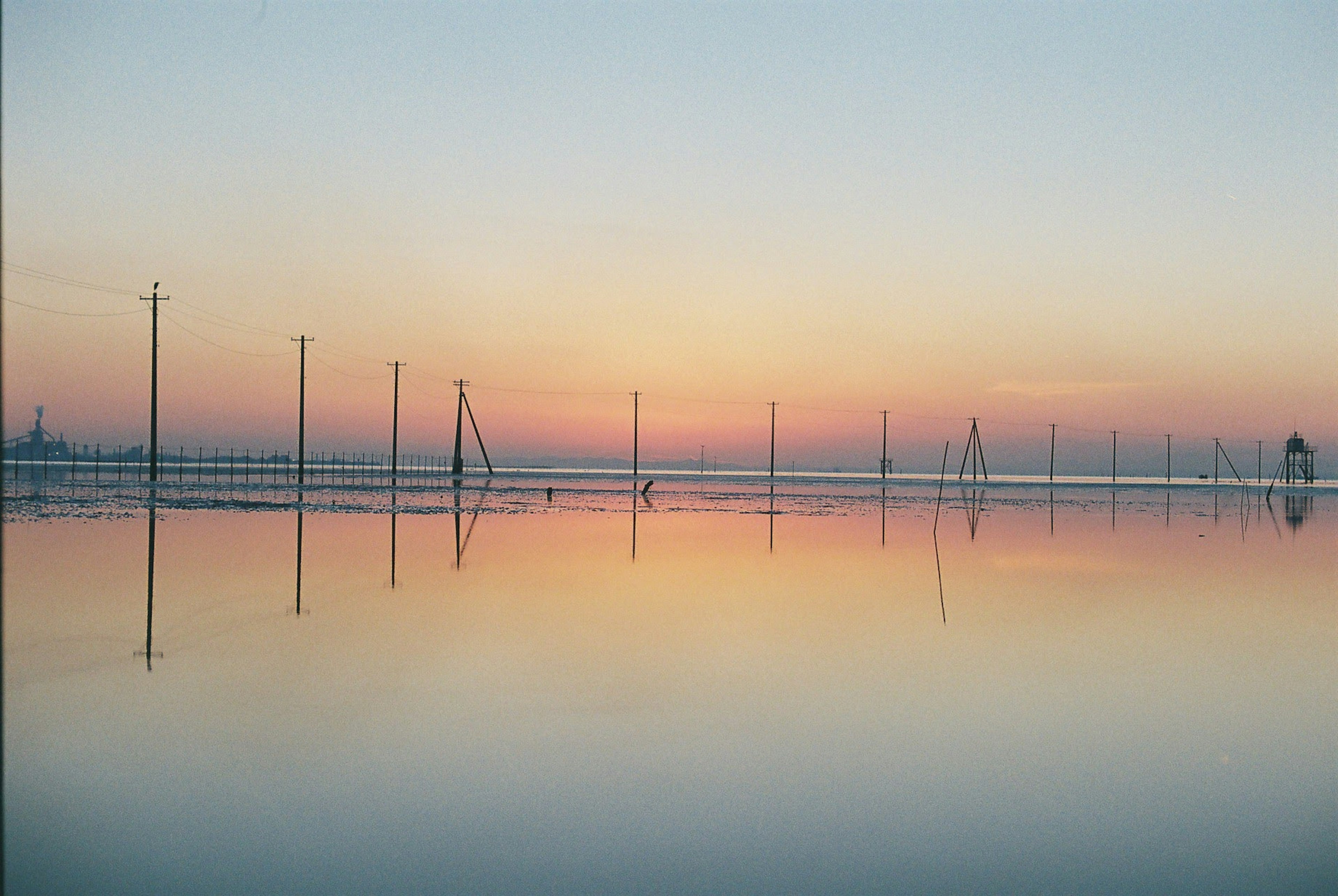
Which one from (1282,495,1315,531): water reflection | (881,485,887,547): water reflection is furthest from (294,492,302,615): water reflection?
(1282,495,1315,531): water reflection

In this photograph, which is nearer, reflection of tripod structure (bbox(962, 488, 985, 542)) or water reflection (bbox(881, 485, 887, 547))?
water reflection (bbox(881, 485, 887, 547))

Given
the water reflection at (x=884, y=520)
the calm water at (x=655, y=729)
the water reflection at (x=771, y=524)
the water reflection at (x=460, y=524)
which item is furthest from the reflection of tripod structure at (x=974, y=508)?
the calm water at (x=655, y=729)

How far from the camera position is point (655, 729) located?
786 cm

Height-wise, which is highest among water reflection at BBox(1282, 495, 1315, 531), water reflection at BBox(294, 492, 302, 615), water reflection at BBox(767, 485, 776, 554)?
water reflection at BBox(294, 492, 302, 615)

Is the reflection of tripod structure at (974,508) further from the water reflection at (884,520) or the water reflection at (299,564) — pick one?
the water reflection at (299,564)

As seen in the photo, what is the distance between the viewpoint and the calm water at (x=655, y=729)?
17.9 feet

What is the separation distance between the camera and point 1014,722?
8.32 m

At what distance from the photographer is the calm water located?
5.45m

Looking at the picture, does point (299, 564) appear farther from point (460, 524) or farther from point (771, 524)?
point (771, 524)

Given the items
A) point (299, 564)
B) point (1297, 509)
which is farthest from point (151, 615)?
point (1297, 509)

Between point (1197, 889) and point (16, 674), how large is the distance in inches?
385

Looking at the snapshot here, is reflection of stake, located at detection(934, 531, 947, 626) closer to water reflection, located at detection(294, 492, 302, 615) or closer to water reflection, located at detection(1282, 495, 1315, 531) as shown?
water reflection, located at detection(294, 492, 302, 615)

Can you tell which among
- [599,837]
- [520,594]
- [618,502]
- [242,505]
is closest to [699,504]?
[618,502]

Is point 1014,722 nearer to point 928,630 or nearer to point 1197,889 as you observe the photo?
point 1197,889
